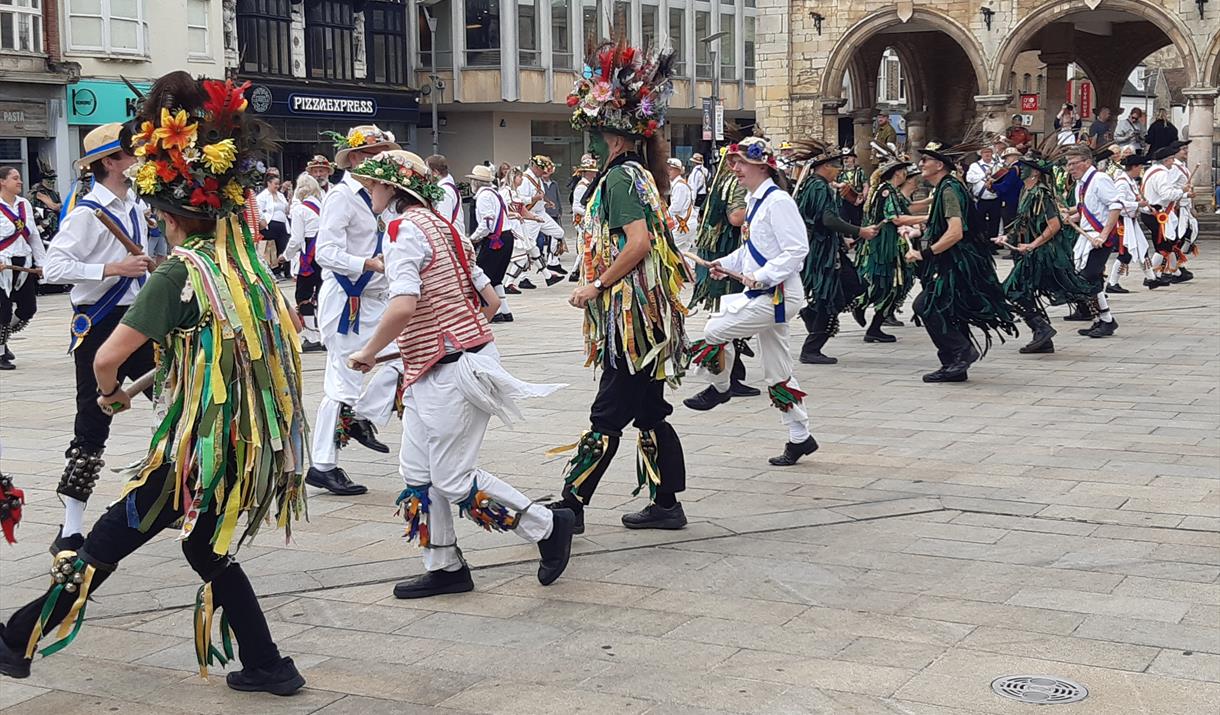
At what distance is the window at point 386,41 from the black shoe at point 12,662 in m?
43.8

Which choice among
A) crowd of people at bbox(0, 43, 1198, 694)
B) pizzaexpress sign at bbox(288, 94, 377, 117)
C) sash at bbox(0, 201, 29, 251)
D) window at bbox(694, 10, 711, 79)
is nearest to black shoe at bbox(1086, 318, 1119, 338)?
crowd of people at bbox(0, 43, 1198, 694)

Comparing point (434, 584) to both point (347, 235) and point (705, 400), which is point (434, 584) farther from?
point (705, 400)

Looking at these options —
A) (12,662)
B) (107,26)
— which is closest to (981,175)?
(107,26)

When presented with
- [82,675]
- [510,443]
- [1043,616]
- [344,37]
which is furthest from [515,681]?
[344,37]

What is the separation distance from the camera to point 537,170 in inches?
987

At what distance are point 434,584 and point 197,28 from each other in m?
33.4

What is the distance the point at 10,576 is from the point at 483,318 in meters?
2.30

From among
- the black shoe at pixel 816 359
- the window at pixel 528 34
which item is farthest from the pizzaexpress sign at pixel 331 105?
the black shoe at pixel 816 359

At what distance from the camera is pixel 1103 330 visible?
14.8 m

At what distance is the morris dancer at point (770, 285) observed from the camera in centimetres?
850

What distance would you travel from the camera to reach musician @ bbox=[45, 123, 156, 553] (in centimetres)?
674

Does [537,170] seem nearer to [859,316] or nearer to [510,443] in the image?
[859,316]

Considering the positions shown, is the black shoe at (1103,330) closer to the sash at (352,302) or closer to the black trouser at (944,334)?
the black trouser at (944,334)

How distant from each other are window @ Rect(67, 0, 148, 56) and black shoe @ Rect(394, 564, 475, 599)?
30.0m
